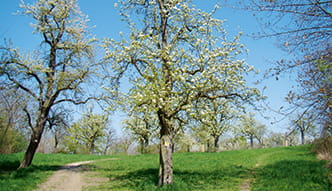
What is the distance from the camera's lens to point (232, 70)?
10195 mm

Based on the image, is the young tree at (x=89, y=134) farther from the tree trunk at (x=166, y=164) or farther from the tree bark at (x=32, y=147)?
the tree trunk at (x=166, y=164)

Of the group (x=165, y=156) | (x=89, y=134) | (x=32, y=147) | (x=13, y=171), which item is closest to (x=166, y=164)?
(x=165, y=156)

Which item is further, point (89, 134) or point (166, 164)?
point (89, 134)

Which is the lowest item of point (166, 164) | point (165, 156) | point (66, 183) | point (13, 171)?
point (66, 183)

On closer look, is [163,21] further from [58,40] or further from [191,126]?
[58,40]

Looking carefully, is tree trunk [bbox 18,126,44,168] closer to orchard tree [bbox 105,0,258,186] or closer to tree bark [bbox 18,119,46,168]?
tree bark [bbox 18,119,46,168]

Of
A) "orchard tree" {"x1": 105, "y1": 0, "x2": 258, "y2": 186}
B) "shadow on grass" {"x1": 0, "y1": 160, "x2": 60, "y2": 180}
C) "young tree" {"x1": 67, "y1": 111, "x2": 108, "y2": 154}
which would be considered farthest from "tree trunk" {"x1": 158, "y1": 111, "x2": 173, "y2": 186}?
"young tree" {"x1": 67, "y1": 111, "x2": 108, "y2": 154}

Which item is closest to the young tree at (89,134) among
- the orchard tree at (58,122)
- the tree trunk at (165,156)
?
the orchard tree at (58,122)

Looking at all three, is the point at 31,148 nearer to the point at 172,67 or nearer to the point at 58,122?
the point at 58,122

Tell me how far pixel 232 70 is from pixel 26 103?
11673mm

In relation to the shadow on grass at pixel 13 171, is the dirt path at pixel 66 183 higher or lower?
lower

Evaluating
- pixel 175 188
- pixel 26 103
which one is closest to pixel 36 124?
pixel 26 103

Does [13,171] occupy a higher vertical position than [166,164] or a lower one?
lower

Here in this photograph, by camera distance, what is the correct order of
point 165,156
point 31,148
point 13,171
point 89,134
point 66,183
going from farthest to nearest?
point 89,134
point 31,148
point 13,171
point 66,183
point 165,156
